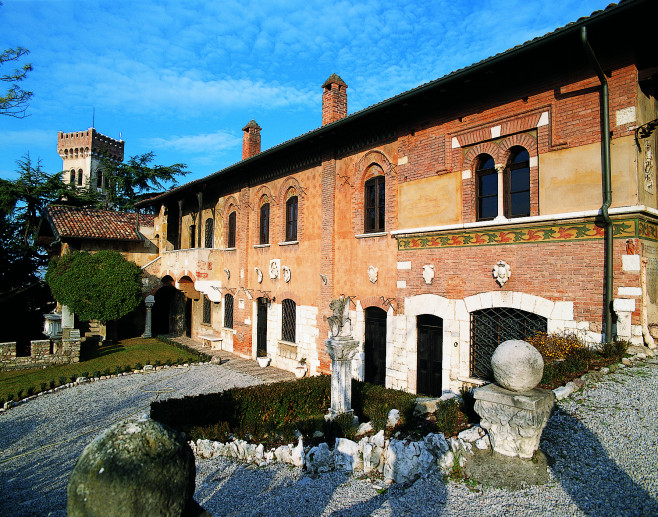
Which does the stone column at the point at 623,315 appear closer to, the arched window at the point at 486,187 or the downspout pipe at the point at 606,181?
the downspout pipe at the point at 606,181

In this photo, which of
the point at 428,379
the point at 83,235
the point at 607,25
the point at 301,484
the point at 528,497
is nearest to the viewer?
the point at 528,497

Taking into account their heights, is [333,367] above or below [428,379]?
above

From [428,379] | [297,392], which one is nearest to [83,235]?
[297,392]

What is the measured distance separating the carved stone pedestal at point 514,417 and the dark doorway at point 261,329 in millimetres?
12598

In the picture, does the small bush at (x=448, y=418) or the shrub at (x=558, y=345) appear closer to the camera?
the small bush at (x=448, y=418)

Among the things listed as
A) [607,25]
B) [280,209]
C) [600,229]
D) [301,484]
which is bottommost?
[301,484]

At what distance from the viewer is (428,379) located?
34.2 feet

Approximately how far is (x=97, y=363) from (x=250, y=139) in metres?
11.9

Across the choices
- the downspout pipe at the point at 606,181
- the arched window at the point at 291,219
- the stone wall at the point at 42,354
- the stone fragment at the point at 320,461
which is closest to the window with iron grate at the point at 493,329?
the downspout pipe at the point at 606,181

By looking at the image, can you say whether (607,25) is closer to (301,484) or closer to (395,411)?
(395,411)

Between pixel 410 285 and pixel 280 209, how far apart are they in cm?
717

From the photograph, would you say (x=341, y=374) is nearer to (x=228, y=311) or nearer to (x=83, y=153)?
(x=228, y=311)

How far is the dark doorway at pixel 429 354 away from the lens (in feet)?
33.7

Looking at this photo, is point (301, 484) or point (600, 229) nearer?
point (301, 484)
